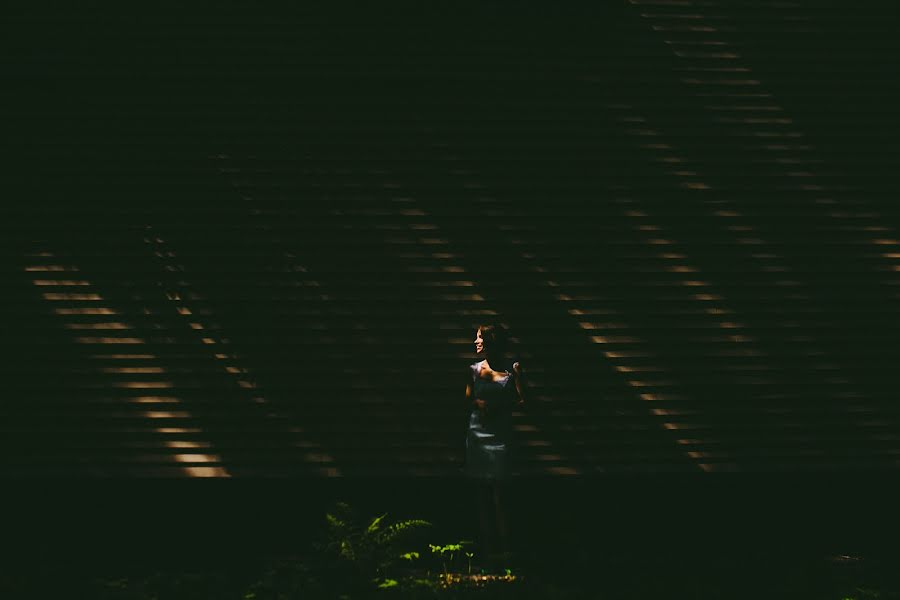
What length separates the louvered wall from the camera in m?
7.53

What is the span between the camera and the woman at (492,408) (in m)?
6.85

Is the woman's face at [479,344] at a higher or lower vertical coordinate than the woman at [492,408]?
higher

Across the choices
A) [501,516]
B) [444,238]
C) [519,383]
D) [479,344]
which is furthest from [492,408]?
[444,238]

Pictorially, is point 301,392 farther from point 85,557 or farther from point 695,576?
point 695,576

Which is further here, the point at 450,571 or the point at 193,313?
the point at 193,313

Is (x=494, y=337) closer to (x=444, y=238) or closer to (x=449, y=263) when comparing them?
(x=449, y=263)

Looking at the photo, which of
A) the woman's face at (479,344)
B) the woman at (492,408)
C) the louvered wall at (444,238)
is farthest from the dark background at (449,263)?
the woman at (492,408)

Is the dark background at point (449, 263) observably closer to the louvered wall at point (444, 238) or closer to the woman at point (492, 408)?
the louvered wall at point (444, 238)

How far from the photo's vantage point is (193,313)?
7.57 metres

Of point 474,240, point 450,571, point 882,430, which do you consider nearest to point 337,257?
point 474,240

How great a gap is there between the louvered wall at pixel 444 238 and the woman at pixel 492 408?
698 millimetres

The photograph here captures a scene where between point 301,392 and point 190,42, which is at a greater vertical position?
point 190,42

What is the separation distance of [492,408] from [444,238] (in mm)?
1657

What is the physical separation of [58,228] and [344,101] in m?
2.67
